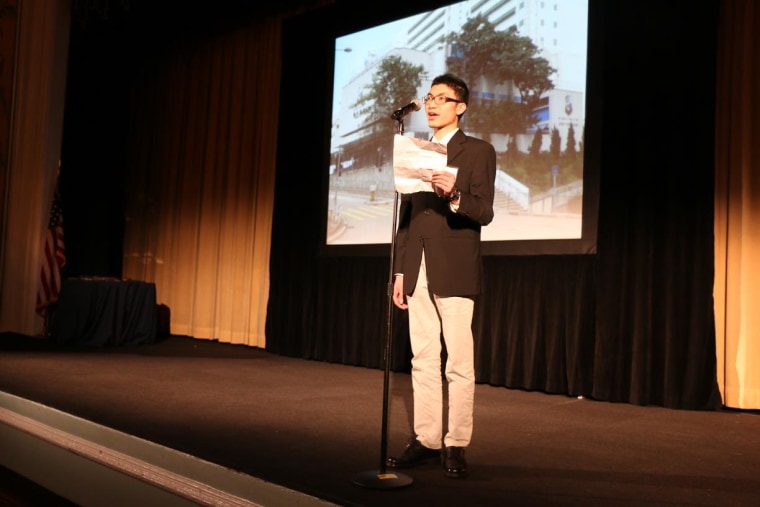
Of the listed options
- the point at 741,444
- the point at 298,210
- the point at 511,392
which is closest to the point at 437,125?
the point at 741,444

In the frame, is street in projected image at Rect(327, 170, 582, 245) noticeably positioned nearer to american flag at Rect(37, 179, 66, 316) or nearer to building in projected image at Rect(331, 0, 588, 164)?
building in projected image at Rect(331, 0, 588, 164)

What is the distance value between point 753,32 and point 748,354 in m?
1.87

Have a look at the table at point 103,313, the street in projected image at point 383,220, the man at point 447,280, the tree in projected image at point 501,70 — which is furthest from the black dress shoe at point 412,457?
the table at point 103,313

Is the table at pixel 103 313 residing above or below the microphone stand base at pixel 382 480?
above

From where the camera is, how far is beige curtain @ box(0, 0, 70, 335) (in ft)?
22.5

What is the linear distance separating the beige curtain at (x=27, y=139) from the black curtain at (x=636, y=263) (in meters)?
4.52

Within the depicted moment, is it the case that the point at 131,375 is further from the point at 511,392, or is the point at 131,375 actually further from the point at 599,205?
the point at 599,205

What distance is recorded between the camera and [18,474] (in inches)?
118

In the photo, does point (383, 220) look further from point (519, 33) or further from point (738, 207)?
point (738, 207)

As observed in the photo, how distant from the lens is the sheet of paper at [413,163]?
6.74 feet

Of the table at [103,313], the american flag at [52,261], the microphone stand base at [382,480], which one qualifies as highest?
the american flag at [52,261]

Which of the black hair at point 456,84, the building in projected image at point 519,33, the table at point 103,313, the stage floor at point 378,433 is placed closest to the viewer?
the stage floor at point 378,433

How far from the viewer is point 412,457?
242 centimetres

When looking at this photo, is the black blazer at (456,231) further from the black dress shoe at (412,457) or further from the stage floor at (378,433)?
the stage floor at (378,433)
